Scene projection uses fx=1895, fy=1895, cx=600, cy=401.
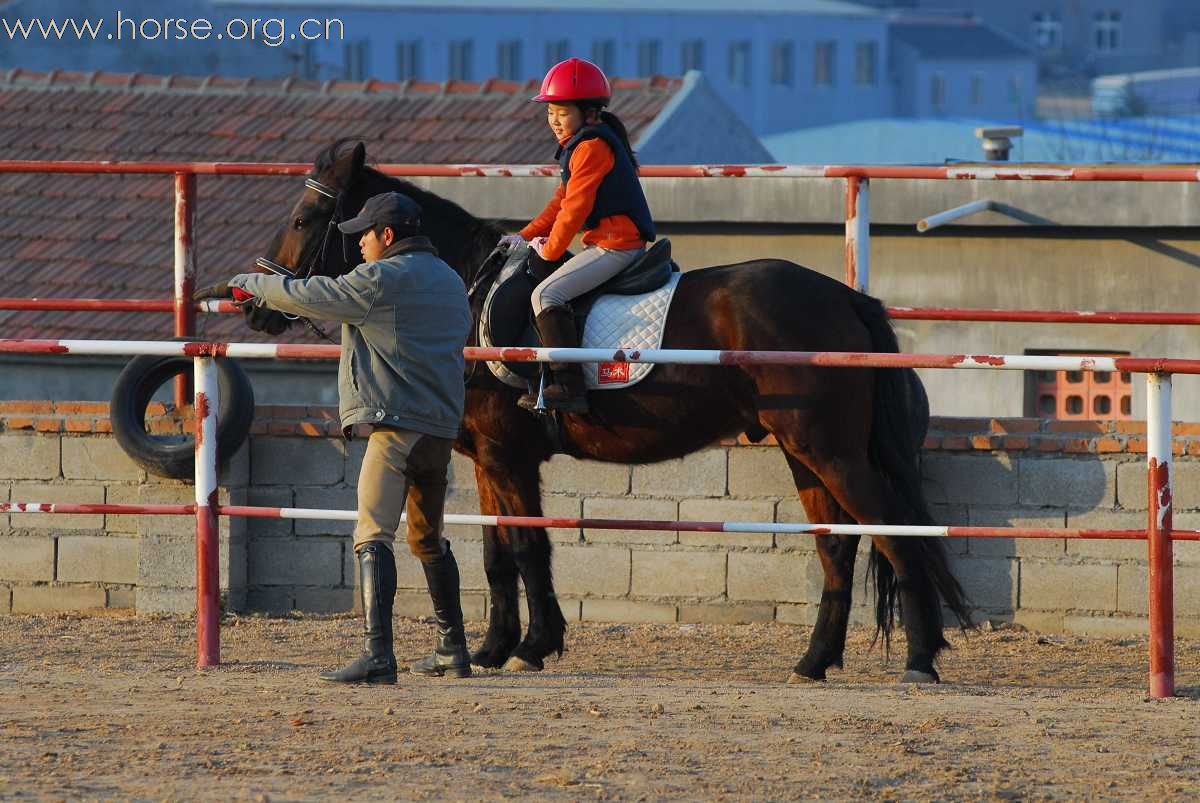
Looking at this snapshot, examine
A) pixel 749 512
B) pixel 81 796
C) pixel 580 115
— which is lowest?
pixel 81 796

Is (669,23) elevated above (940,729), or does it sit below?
above

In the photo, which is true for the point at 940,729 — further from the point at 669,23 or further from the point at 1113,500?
the point at 669,23

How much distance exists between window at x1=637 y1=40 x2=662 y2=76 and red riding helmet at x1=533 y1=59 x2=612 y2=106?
6989cm

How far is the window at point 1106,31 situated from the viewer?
9938 cm

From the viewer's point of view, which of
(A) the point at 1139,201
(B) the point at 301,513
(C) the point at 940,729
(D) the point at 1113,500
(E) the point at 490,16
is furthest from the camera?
(E) the point at 490,16

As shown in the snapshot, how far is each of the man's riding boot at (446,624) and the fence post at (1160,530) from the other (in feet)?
7.91

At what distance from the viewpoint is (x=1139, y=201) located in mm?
12680

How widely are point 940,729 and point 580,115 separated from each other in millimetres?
2836

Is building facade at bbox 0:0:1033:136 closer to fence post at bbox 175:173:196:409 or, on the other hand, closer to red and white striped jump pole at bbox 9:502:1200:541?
fence post at bbox 175:173:196:409

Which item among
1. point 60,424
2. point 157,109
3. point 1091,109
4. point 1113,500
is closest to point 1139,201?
point 1113,500

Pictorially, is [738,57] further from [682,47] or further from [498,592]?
[498,592]

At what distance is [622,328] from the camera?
24.0 feet

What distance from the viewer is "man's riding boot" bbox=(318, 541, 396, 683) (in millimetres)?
6461

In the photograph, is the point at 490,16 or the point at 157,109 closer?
the point at 157,109
